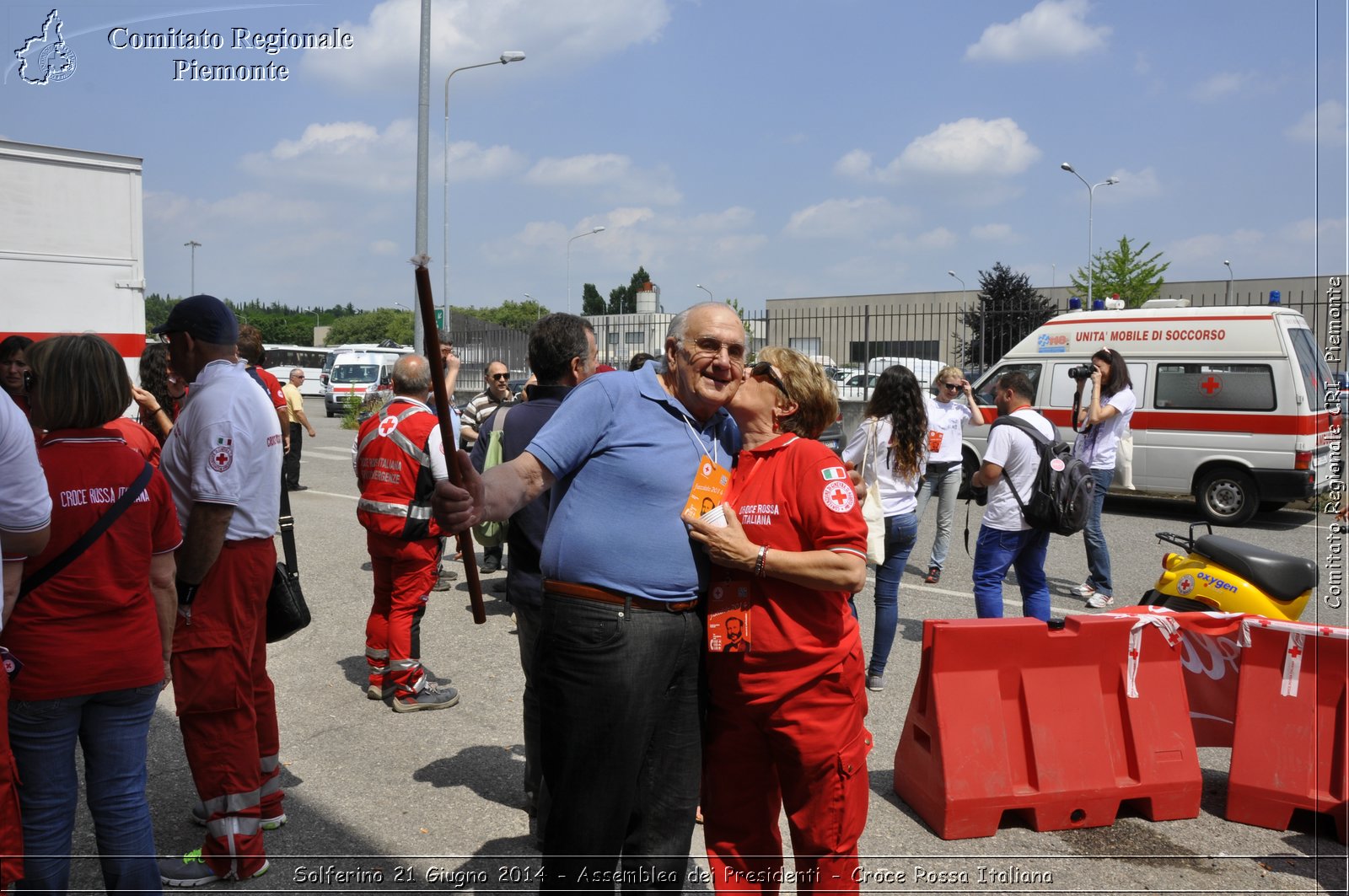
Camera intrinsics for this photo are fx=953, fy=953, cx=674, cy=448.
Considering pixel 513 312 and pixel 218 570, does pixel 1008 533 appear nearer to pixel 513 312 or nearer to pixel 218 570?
pixel 218 570

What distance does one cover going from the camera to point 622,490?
8.50 ft

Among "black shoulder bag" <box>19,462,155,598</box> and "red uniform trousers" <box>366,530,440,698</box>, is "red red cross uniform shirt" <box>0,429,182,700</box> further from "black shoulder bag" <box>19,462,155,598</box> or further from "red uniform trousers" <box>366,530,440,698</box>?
"red uniform trousers" <box>366,530,440,698</box>

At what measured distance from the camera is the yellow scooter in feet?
15.6

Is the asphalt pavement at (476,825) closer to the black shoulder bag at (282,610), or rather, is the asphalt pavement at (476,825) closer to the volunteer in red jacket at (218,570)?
the volunteer in red jacket at (218,570)

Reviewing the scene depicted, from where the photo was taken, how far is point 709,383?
272 centimetres

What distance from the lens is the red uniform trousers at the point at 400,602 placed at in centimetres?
514

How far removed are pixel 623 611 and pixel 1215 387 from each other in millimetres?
11624

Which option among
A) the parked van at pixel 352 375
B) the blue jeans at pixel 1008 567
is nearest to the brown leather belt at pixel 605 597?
the blue jeans at pixel 1008 567

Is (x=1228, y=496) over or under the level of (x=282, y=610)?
under

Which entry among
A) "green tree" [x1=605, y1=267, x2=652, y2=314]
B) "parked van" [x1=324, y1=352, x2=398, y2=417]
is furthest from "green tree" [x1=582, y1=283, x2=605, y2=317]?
"parked van" [x1=324, y1=352, x2=398, y2=417]

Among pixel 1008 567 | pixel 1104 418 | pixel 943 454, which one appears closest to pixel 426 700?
pixel 1008 567

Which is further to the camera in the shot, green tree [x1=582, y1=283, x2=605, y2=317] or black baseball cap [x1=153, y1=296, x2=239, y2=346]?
green tree [x1=582, y1=283, x2=605, y2=317]

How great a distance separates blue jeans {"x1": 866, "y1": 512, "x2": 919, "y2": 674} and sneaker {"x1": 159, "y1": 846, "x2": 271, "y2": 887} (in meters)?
3.35

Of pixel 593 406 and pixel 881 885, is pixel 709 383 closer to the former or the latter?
pixel 593 406
